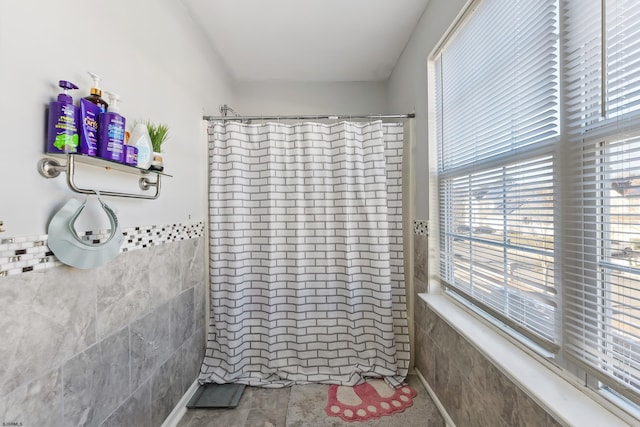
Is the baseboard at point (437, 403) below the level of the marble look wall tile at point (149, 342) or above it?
below

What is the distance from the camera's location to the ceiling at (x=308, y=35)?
169 centimetres

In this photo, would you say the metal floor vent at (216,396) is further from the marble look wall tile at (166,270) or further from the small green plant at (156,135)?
the small green plant at (156,135)

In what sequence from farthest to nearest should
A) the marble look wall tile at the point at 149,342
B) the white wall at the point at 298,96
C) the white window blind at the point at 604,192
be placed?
the white wall at the point at 298,96
the marble look wall tile at the point at 149,342
the white window blind at the point at 604,192

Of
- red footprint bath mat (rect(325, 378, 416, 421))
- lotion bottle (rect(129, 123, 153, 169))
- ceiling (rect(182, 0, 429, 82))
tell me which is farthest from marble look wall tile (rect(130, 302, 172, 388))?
ceiling (rect(182, 0, 429, 82))

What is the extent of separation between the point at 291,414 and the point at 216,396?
498mm

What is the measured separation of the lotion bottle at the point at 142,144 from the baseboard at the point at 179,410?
1353 millimetres

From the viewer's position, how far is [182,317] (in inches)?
64.3

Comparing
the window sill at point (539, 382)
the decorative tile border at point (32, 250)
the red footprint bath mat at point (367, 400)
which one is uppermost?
the decorative tile border at point (32, 250)

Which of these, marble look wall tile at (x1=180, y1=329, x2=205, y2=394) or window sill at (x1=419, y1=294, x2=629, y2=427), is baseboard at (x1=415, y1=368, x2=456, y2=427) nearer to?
window sill at (x1=419, y1=294, x2=629, y2=427)

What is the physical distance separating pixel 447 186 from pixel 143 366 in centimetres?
181

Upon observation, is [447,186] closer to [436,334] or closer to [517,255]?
[517,255]

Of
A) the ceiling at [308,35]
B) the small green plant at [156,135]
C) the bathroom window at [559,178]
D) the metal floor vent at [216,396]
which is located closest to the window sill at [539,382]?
the bathroom window at [559,178]


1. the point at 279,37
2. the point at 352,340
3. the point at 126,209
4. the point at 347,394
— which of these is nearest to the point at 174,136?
the point at 126,209

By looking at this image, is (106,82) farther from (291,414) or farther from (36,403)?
(291,414)
